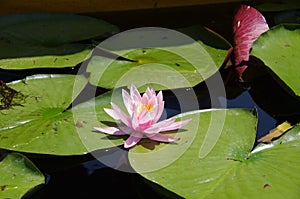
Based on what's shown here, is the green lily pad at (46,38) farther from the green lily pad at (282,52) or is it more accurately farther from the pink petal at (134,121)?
the green lily pad at (282,52)

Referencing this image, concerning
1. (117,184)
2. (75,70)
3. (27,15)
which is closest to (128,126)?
(117,184)

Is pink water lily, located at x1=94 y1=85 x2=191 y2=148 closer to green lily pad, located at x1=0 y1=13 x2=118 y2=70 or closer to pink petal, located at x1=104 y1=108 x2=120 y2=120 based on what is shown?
pink petal, located at x1=104 y1=108 x2=120 y2=120

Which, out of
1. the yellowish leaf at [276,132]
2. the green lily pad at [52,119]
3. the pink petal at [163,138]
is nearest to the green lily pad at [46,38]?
the green lily pad at [52,119]

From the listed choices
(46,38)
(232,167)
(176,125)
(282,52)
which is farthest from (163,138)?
(46,38)

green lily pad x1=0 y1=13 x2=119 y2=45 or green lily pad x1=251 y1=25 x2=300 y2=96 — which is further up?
green lily pad x1=251 y1=25 x2=300 y2=96

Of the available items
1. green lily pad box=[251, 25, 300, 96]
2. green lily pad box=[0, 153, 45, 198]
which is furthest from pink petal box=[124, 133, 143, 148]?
green lily pad box=[251, 25, 300, 96]

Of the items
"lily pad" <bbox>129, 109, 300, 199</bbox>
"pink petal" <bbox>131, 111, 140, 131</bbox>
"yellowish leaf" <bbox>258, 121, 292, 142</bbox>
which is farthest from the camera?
"yellowish leaf" <bbox>258, 121, 292, 142</bbox>

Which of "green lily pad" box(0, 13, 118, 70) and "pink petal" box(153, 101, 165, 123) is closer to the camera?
"pink petal" box(153, 101, 165, 123)
